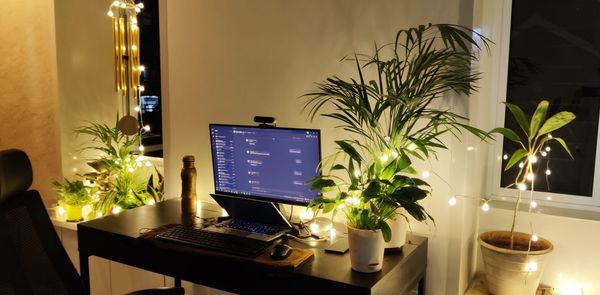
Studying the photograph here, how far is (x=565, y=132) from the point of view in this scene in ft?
8.04

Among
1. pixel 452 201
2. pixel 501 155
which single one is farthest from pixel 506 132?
pixel 501 155

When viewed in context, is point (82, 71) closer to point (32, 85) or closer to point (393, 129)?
point (32, 85)

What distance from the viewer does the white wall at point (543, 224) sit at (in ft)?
7.52

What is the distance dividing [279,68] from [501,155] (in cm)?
116

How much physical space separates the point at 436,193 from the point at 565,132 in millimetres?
723

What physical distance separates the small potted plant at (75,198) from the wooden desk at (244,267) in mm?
823

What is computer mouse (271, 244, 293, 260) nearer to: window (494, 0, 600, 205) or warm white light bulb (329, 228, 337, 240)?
warm white light bulb (329, 228, 337, 240)

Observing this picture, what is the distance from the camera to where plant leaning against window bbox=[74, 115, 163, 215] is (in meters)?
3.12

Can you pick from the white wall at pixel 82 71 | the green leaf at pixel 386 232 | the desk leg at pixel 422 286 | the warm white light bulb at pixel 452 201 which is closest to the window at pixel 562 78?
the warm white light bulb at pixel 452 201

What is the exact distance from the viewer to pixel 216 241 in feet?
6.89

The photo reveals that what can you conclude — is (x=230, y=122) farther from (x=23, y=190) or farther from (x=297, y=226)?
(x=23, y=190)

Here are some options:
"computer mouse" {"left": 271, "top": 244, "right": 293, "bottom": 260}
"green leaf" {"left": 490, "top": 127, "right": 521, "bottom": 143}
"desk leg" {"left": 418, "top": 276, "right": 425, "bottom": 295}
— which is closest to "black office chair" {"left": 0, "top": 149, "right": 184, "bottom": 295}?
"computer mouse" {"left": 271, "top": 244, "right": 293, "bottom": 260}

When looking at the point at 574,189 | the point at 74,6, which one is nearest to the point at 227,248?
the point at 574,189

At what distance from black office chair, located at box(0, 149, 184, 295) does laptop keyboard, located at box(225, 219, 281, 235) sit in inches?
16.8
